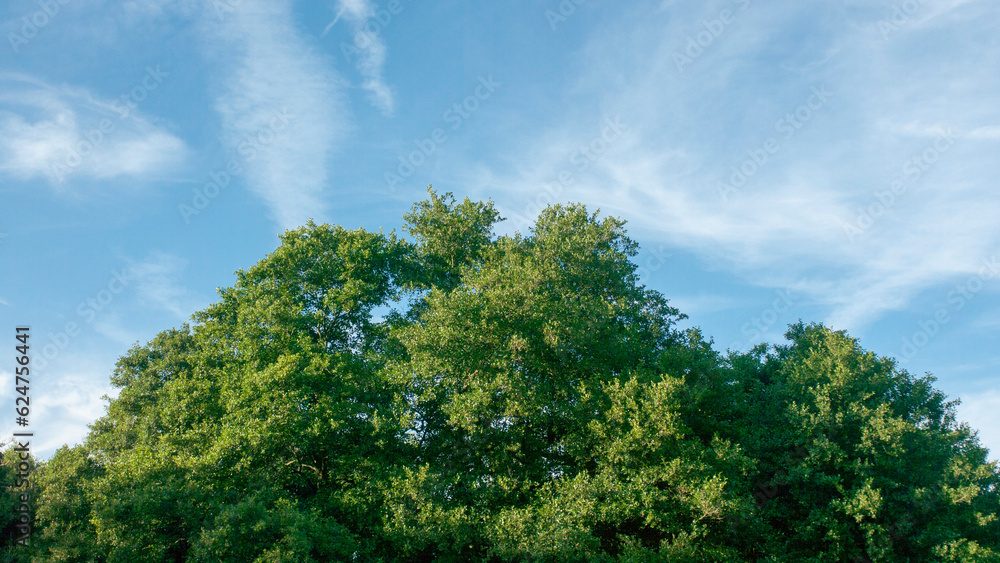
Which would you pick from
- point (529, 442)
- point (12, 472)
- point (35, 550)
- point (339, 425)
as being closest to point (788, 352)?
point (529, 442)

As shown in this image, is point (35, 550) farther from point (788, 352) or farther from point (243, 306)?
point (788, 352)

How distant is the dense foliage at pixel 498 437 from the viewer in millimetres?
25031

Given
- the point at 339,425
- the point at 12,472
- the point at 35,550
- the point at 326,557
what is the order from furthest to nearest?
the point at 12,472
the point at 339,425
the point at 35,550
the point at 326,557

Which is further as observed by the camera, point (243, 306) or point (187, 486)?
point (243, 306)

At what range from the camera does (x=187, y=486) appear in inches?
952

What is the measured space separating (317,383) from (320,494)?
5109 mm

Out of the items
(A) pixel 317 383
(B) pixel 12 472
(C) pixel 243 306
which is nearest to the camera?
(A) pixel 317 383

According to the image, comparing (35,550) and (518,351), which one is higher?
(518,351)

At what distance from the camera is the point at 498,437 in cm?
2923

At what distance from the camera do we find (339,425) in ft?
91.4

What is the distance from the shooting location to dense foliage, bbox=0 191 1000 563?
25.0m

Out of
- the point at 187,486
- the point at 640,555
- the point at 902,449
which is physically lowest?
the point at 640,555

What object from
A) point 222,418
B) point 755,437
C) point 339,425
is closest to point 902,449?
point 755,437

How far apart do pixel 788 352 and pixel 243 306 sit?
35.9 metres
